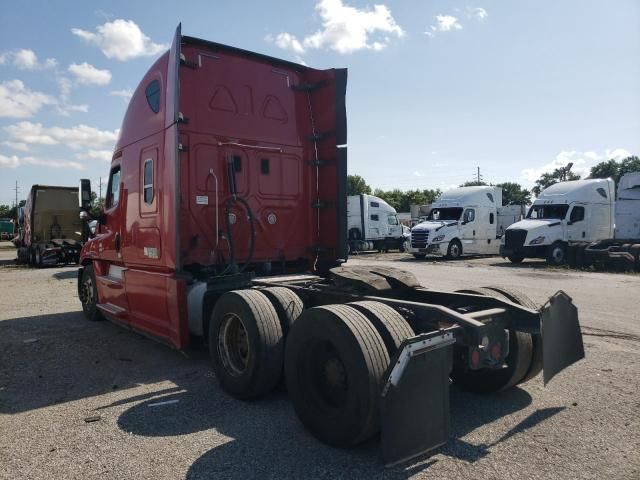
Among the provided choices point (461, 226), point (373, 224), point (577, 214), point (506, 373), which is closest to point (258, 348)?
point (506, 373)

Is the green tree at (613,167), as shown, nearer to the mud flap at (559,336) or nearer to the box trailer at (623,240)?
the box trailer at (623,240)

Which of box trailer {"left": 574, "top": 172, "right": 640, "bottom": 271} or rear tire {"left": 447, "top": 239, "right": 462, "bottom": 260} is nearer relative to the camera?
box trailer {"left": 574, "top": 172, "right": 640, "bottom": 271}

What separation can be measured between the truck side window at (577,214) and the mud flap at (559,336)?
714 inches

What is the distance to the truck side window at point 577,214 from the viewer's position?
2041cm

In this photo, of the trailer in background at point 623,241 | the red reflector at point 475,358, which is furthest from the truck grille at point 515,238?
the red reflector at point 475,358

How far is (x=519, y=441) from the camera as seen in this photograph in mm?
3623

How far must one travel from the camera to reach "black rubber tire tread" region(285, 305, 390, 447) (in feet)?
10.7

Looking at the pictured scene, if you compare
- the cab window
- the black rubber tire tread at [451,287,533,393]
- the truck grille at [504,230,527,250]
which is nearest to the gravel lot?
the black rubber tire tread at [451,287,533,393]

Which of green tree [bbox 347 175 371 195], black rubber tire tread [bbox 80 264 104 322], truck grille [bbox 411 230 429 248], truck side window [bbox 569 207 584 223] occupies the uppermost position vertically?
green tree [bbox 347 175 371 195]

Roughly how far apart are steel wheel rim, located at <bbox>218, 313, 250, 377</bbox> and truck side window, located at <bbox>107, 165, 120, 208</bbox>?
343 cm

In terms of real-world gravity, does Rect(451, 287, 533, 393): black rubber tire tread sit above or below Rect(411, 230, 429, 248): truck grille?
below

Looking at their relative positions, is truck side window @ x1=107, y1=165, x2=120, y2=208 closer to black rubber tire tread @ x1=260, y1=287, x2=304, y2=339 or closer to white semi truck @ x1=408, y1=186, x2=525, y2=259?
black rubber tire tread @ x1=260, y1=287, x2=304, y2=339

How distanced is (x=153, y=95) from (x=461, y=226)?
64.2ft

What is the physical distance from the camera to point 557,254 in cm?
2006
